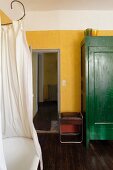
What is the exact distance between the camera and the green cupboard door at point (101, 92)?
368 centimetres

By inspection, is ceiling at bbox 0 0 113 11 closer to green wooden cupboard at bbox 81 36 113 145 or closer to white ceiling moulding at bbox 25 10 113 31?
white ceiling moulding at bbox 25 10 113 31

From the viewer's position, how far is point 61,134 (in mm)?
4367

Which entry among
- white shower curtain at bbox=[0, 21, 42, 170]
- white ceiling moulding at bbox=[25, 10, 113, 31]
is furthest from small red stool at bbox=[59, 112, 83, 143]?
white ceiling moulding at bbox=[25, 10, 113, 31]

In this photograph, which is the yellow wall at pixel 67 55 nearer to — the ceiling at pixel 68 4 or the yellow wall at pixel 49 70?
the ceiling at pixel 68 4

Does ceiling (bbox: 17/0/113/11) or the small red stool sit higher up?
ceiling (bbox: 17/0/113/11)

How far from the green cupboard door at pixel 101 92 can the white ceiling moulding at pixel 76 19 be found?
1047mm

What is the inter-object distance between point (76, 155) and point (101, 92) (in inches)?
51.7

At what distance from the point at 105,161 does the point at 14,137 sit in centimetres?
163

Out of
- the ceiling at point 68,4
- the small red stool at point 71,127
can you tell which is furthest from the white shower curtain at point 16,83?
the ceiling at point 68,4

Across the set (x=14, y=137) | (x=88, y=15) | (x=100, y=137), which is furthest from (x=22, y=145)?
(x=88, y=15)

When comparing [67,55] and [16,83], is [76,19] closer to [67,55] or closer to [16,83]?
[67,55]

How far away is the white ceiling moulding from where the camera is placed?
174 inches

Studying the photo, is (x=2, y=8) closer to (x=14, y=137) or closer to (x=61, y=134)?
(x=14, y=137)

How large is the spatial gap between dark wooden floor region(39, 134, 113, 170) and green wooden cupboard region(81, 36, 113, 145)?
0.78ft
